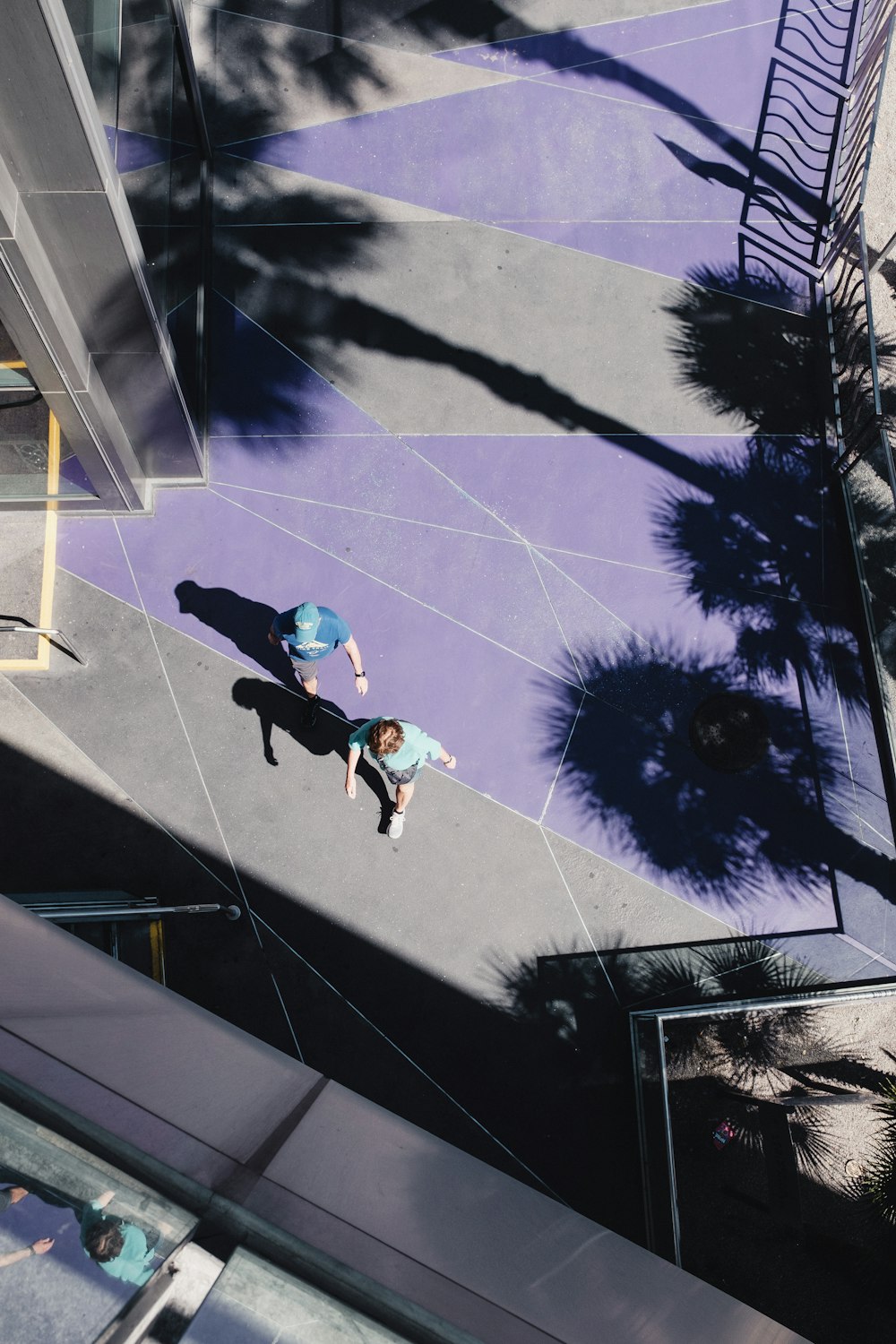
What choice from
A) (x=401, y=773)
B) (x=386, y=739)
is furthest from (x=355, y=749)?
(x=386, y=739)

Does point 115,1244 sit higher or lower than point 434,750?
lower

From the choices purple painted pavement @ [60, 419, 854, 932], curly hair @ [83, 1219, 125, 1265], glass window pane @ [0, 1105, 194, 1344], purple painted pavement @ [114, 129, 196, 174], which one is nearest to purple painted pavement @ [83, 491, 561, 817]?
purple painted pavement @ [60, 419, 854, 932]

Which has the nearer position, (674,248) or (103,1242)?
(103,1242)

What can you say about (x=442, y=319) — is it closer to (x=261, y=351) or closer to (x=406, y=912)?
(x=261, y=351)

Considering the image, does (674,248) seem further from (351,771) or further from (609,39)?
(351,771)

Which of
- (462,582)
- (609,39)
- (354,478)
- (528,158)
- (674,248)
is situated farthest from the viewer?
(609,39)

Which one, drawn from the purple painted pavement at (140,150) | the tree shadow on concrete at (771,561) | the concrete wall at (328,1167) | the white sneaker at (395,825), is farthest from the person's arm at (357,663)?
the purple painted pavement at (140,150)
